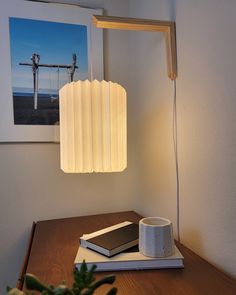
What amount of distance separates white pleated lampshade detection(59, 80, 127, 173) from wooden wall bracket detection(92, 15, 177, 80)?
0.20 meters

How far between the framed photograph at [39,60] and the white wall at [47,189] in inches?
3.3

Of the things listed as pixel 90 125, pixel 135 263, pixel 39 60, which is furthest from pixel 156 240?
pixel 39 60

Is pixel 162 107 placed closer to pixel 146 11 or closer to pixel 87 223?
pixel 146 11

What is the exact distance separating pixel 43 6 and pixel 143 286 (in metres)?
1.30

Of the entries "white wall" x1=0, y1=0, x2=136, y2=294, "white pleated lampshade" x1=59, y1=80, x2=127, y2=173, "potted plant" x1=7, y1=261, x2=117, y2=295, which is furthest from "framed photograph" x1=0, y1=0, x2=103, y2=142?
"potted plant" x1=7, y1=261, x2=117, y2=295

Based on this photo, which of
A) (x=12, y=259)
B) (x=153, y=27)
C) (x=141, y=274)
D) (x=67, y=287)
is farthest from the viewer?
(x=12, y=259)

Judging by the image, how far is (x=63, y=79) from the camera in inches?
50.8

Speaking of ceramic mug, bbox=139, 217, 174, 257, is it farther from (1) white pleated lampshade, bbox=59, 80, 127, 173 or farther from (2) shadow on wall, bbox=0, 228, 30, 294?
(2) shadow on wall, bbox=0, 228, 30, 294

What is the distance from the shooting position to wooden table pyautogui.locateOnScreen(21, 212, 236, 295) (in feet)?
2.01

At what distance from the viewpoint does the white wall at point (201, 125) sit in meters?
0.67

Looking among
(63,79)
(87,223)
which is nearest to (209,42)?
(63,79)

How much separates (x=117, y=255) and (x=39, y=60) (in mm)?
992

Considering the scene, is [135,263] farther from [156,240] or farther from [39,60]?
[39,60]

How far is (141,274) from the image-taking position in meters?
0.69
